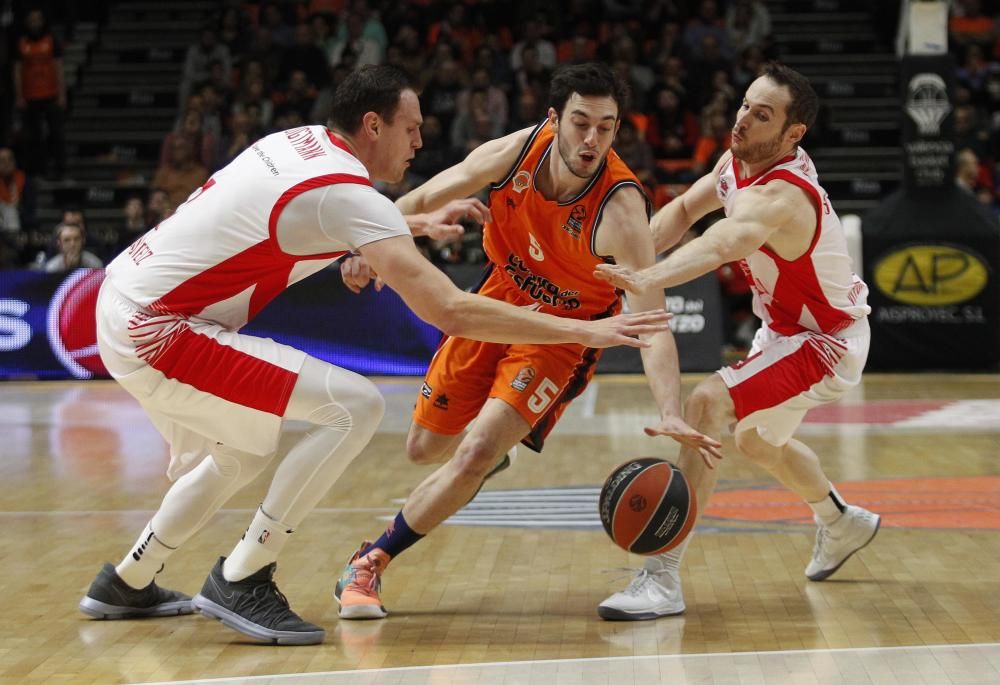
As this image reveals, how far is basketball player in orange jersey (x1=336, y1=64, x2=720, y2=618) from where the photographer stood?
5.07 metres

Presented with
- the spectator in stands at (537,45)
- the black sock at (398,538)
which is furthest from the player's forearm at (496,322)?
the spectator in stands at (537,45)

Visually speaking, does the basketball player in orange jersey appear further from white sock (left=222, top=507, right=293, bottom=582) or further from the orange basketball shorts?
white sock (left=222, top=507, right=293, bottom=582)

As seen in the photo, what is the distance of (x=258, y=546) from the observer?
4.73 meters

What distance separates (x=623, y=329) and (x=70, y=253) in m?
9.49

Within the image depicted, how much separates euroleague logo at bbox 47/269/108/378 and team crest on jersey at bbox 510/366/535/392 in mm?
7945

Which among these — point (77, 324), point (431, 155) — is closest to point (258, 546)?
point (77, 324)

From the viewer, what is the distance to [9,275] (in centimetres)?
1257

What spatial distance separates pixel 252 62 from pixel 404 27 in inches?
70.3

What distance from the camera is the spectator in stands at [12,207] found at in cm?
1438

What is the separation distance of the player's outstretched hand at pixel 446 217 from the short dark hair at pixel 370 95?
2.28 feet

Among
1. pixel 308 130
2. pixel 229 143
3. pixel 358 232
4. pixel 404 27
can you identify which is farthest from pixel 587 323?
pixel 404 27

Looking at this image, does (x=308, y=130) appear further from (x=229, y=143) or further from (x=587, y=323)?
(x=229, y=143)

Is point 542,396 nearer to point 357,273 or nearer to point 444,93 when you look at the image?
point 357,273

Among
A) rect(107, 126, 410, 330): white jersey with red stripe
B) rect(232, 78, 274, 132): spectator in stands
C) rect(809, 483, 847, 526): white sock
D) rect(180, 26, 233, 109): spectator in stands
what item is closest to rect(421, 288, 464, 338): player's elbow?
rect(107, 126, 410, 330): white jersey with red stripe
